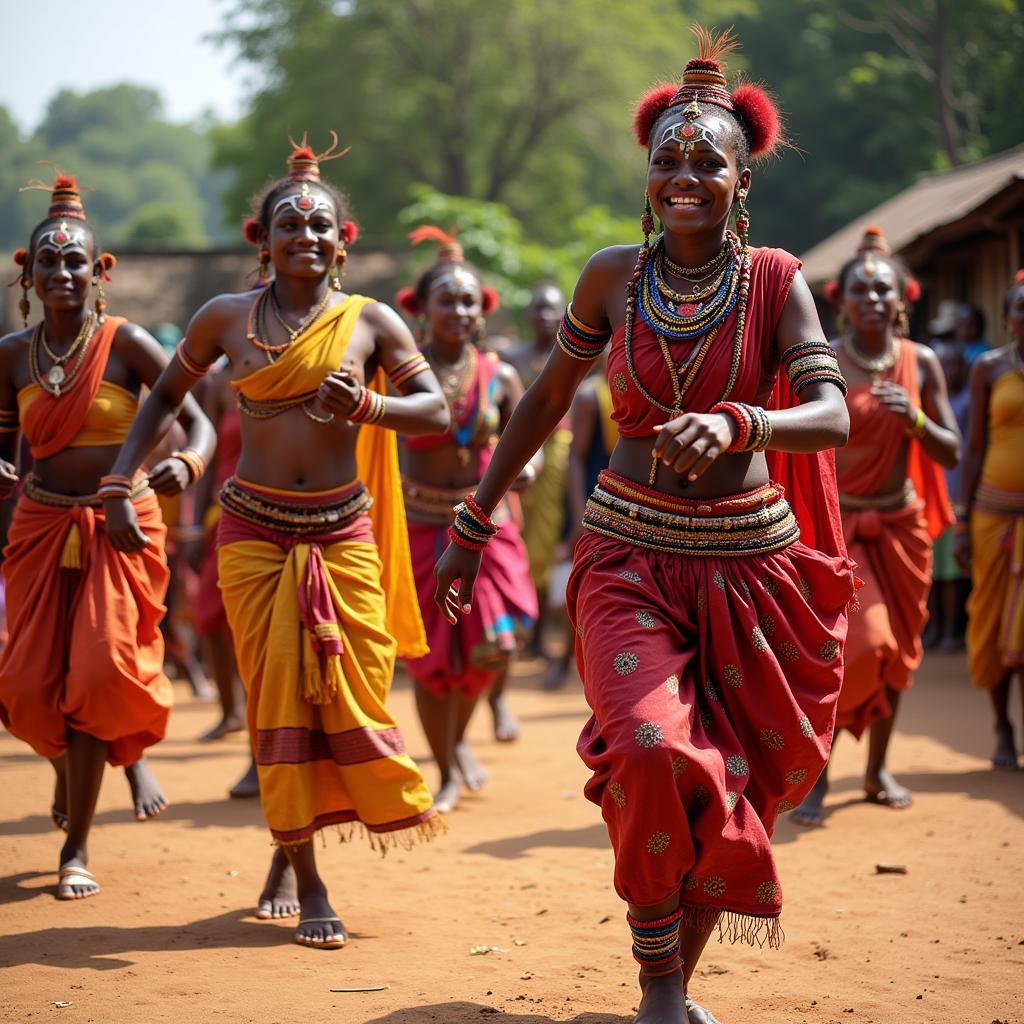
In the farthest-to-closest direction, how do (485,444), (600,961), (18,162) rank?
(18,162) → (485,444) → (600,961)

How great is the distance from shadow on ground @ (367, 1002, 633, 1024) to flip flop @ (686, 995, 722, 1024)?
0.68 feet

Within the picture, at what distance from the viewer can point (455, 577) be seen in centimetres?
440

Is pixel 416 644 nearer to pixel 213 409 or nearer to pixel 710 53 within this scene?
pixel 710 53

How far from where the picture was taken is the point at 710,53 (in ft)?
14.7

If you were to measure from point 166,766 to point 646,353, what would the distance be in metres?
5.45

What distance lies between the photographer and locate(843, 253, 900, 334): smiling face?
7.26 meters

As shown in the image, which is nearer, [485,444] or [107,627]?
[107,627]

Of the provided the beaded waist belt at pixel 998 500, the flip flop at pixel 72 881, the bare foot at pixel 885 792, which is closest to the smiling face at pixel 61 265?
the flip flop at pixel 72 881

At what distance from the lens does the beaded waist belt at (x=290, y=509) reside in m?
5.40

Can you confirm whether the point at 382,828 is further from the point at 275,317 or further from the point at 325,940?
the point at 275,317

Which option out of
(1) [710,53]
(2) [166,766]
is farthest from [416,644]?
(2) [166,766]

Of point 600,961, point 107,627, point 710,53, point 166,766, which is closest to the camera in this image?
point 710,53

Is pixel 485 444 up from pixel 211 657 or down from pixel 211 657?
up

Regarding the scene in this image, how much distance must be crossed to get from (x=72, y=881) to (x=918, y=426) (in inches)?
167
